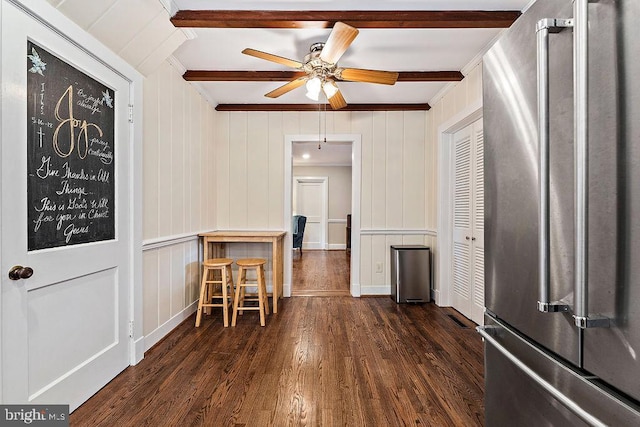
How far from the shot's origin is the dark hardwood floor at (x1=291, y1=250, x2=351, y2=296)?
14.4 ft

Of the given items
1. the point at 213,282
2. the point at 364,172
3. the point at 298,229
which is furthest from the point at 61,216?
the point at 298,229

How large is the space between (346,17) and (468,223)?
7.31 ft

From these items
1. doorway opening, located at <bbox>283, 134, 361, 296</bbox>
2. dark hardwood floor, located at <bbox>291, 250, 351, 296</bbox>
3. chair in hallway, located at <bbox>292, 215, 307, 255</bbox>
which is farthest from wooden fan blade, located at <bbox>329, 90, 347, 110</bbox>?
chair in hallway, located at <bbox>292, 215, 307, 255</bbox>

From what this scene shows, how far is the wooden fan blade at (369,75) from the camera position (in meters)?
2.49

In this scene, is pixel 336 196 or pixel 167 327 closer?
pixel 167 327

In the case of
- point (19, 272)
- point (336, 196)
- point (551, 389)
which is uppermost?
point (336, 196)

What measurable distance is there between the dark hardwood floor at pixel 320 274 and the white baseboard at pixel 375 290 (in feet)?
0.75

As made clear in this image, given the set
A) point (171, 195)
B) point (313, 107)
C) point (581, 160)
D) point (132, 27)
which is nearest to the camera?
point (581, 160)

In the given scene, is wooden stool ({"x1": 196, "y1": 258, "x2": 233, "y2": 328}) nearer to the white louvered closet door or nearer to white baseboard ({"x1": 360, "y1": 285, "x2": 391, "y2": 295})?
white baseboard ({"x1": 360, "y1": 285, "x2": 391, "y2": 295})

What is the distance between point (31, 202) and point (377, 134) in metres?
3.48

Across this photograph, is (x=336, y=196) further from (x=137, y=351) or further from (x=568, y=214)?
(x=568, y=214)

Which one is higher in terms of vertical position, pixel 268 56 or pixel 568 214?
pixel 268 56

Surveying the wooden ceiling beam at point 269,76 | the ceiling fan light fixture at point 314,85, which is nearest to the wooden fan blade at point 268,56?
the ceiling fan light fixture at point 314,85

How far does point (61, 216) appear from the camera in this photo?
165 centimetres
